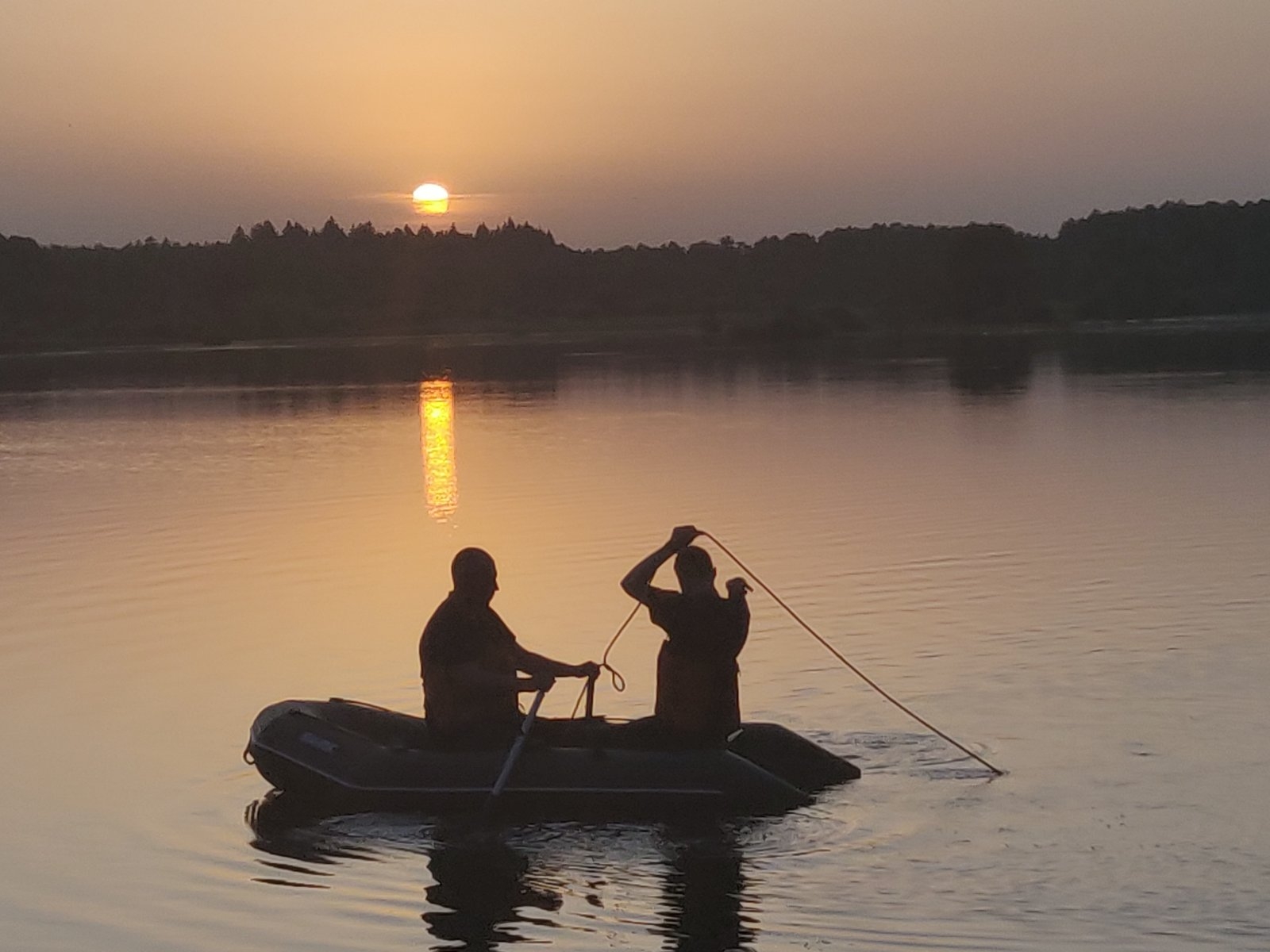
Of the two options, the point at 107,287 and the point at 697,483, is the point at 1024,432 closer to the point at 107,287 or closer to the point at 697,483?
the point at 697,483

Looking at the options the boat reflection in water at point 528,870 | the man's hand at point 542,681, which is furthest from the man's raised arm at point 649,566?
the boat reflection in water at point 528,870

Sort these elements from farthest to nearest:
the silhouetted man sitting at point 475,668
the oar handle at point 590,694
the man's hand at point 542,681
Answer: the oar handle at point 590,694
the man's hand at point 542,681
the silhouetted man sitting at point 475,668

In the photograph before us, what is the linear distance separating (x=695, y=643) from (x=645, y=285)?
427ft

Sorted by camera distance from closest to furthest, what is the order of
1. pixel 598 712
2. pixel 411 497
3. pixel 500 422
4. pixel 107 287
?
pixel 598 712 < pixel 411 497 < pixel 500 422 < pixel 107 287

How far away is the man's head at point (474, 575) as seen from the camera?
11.4m

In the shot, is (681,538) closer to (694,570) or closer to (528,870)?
(694,570)

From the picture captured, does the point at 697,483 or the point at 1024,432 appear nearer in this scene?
the point at 697,483

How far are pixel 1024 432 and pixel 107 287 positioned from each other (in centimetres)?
10026

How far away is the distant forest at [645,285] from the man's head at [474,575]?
84690 mm

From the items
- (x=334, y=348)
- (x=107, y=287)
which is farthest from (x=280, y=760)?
(x=107, y=287)

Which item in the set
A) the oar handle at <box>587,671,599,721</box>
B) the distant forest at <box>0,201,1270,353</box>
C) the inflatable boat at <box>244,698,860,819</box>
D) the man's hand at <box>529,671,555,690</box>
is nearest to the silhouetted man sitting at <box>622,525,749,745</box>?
the inflatable boat at <box>244,698,860,819</box>

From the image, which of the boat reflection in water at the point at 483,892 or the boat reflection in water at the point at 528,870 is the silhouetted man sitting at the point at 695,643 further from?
the boat reflection in water at the point at 483,892

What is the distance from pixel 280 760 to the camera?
39.1 ft

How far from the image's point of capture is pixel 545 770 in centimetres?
1134
